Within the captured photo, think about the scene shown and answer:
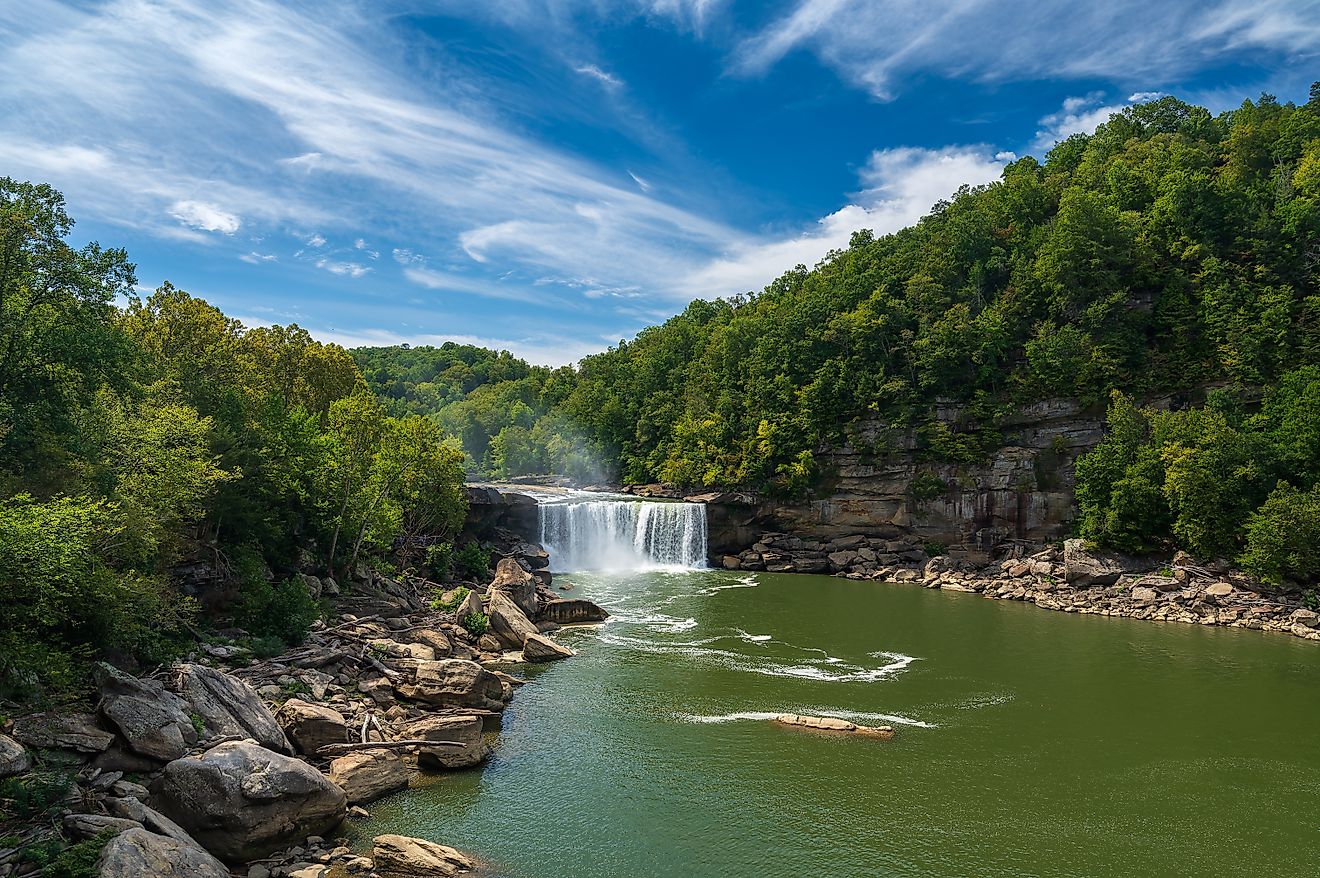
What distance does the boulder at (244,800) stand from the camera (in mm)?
13188

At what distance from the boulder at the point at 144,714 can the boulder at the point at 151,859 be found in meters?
3.03

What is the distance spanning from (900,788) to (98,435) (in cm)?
2227

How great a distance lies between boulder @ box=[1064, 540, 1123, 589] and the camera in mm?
42344

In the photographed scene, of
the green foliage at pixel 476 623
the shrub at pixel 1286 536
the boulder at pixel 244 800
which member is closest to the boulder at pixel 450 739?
the boulder at pixel 244 800

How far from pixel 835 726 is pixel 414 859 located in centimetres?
1244

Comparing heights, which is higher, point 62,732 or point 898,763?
point 62,732

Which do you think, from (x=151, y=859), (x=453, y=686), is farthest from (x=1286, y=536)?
(x=151, y=859)

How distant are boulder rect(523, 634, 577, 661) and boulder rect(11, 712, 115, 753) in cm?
1536

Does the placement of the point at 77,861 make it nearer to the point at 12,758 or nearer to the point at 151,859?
the point at 151,859

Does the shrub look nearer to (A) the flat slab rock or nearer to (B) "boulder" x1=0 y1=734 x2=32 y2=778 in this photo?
(A) the flat slab rock

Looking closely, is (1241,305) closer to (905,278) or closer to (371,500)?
(905,278)

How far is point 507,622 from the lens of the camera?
29.7 m

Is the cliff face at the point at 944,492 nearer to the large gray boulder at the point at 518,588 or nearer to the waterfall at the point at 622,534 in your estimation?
the waterfall at the point at 622,534

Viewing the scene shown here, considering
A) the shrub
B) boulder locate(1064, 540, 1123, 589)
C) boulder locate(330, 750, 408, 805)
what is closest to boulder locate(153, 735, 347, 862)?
boulder locate(330, 750, 408, 805)
